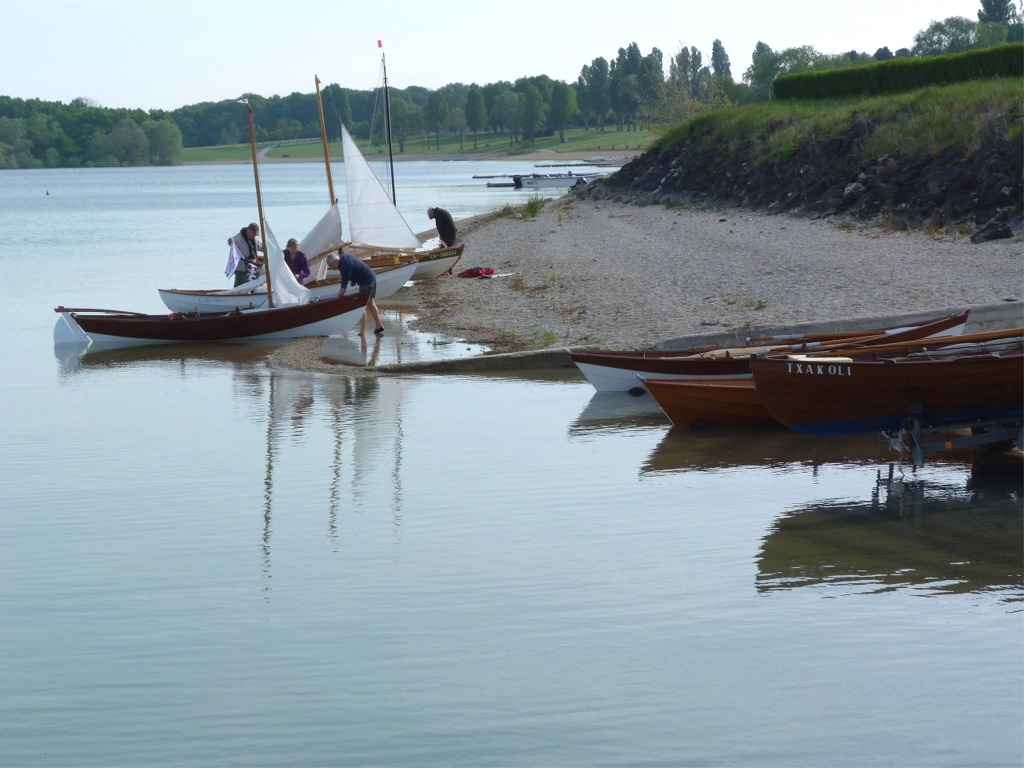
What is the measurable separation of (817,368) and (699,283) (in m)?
12.5

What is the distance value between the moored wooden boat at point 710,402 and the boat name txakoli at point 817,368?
5.82ft

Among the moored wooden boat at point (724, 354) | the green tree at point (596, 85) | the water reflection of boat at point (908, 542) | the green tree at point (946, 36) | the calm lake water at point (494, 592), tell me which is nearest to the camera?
the calm lake water at point (494, 592)

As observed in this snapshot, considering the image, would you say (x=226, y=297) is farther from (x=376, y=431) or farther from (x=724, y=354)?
(x=724, y=354)

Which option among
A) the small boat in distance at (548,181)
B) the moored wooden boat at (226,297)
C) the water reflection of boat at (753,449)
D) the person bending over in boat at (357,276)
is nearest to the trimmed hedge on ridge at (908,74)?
the moored wooden boat at (226,297)

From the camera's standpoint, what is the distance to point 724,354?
509 inches

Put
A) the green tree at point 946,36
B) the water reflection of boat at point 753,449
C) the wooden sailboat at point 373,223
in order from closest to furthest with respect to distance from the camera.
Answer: the water reflection of boat at point 753,449, the wooden sailboat at point 373,223, the green tree at point 946,36

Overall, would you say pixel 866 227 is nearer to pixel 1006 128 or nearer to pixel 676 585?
pixel 1006 128

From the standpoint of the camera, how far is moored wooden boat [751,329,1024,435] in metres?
10.4

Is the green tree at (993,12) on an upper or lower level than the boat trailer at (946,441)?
upper

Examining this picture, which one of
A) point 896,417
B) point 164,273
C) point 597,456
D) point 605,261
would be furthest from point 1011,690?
point 164,273

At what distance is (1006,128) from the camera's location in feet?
102

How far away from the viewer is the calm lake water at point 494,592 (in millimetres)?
6562

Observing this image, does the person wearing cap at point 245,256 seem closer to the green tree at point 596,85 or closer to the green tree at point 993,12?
the green tree at point 993,12

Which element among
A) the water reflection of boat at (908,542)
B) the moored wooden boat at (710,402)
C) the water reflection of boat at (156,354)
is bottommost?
the water reflection of boat at (908,542)
